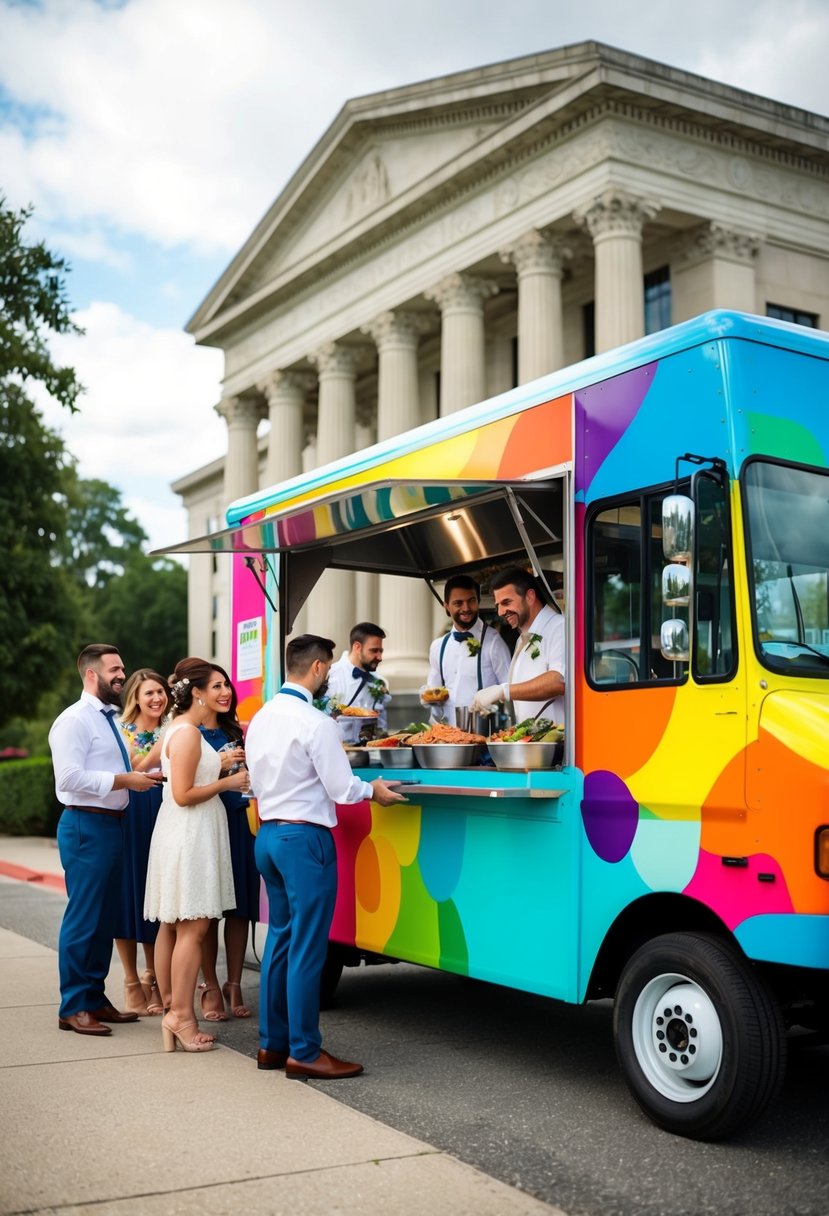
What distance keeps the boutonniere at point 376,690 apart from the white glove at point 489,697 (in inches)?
83.6

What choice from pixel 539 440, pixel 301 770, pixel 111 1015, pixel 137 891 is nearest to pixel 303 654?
pixel 301 770

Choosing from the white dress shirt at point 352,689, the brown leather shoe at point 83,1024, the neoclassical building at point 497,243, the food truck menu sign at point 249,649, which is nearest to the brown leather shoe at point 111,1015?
the brown leather shoe at point 83,1024

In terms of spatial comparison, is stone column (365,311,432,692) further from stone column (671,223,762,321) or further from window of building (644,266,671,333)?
stone column (671,223,762,321)

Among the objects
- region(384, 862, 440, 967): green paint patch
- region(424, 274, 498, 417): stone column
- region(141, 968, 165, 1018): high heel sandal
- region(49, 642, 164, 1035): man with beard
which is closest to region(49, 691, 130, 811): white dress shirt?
region(49, 642, 164, 1035): man with beard

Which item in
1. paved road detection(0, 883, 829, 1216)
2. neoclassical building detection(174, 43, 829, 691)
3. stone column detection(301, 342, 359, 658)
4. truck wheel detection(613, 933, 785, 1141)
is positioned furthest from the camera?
stone column detection(301, 342, 359, 658)

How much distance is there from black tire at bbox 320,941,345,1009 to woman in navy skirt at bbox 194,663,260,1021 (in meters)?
0.50

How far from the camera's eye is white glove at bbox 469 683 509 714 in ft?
22.0

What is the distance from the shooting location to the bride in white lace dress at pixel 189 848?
6.99 m

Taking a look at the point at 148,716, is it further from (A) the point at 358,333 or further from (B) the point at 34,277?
(A) the point at 358,333

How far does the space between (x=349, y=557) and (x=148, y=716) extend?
6.10 feet

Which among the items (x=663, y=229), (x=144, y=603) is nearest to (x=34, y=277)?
(x=663, y=229)

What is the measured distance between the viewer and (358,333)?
37250 mm

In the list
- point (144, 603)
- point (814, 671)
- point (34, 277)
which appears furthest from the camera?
point (144, 603)

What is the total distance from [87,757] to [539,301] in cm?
2337
